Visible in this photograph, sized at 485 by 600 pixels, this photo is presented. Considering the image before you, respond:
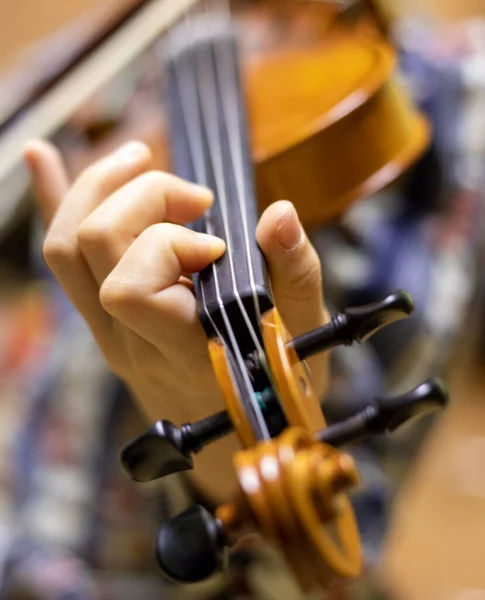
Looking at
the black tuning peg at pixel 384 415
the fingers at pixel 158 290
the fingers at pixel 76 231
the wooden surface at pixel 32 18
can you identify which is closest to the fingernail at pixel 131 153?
the fingers at pixel 76 231

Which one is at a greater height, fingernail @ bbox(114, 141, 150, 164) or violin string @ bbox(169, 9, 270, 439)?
→ fingernail @ bbox(114, 141, 150, 164)

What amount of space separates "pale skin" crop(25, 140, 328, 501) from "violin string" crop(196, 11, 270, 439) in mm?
19

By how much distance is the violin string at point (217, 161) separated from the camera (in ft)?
0.92

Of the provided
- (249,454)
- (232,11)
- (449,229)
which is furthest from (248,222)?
(232,11)

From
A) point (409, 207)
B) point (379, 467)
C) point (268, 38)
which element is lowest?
point (379, 467)

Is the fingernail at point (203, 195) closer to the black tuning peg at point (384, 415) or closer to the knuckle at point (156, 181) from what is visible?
the knuckle at point (156, 181)

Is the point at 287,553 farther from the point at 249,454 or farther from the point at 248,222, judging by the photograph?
the point at 248,222

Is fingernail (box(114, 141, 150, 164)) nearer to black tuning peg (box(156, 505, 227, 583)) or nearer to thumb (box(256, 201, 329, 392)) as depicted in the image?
thumb (box(256, 201, 329, 392))

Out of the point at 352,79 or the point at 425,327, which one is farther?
the point at 425,327

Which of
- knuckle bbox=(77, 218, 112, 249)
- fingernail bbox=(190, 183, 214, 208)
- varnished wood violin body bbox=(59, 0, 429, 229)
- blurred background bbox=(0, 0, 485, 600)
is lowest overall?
blurred background bbox=(0, 0, 485, 600)

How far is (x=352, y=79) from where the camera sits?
633mm

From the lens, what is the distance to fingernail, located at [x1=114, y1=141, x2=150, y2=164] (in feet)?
1.31

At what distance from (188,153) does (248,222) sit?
0.19 meters

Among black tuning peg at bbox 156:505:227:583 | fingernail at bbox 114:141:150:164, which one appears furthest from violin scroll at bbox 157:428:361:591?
fingernail at bbox 114:141:150:164
